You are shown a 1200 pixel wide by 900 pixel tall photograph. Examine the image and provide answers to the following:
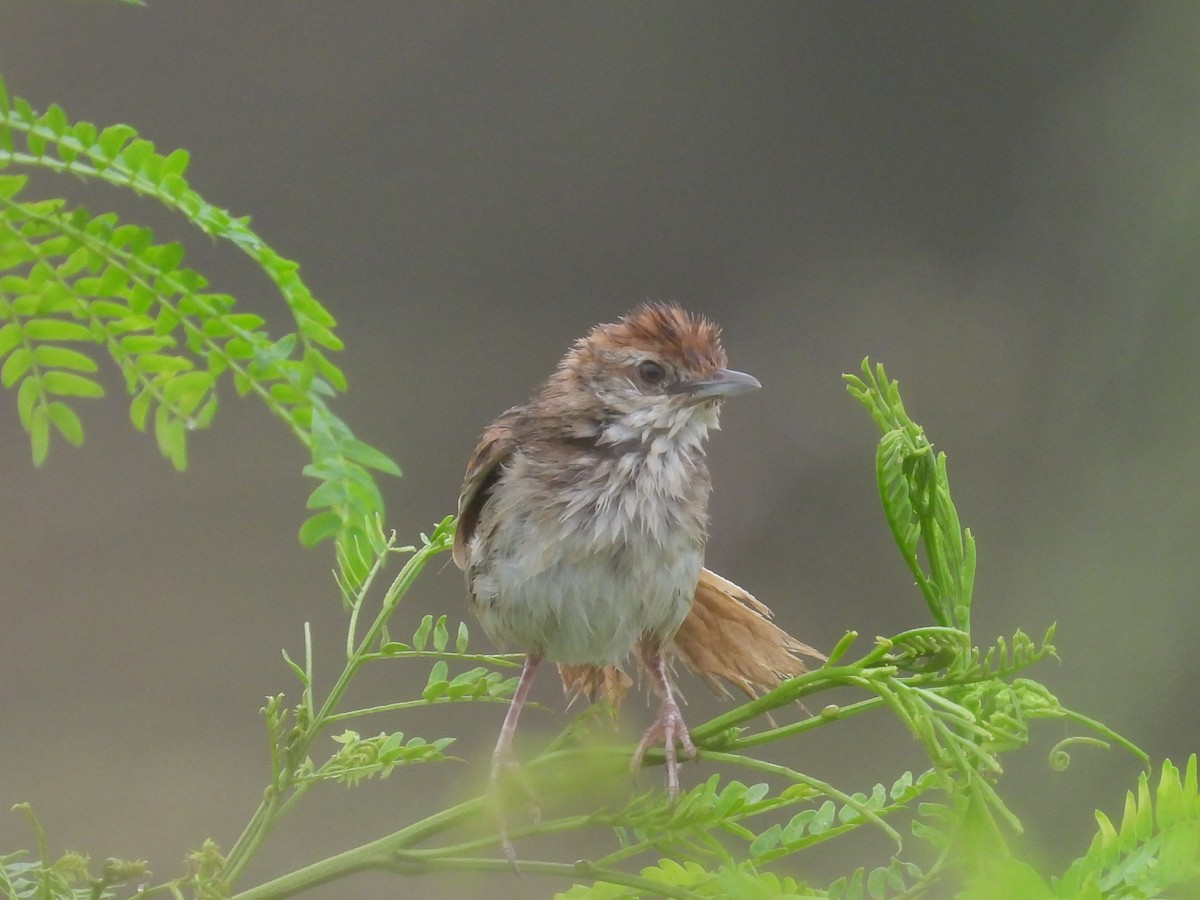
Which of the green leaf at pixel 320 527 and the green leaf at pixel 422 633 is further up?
the green leaf at pixel 320 527

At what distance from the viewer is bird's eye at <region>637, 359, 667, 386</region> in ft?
5.88

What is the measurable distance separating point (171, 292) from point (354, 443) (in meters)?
0.14

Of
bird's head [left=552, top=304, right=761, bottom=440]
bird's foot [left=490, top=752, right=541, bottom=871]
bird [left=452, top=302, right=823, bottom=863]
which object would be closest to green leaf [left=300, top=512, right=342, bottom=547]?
bird's foot [left=490, top=752, right=541, bottom=871]

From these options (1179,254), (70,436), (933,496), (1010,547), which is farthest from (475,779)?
(1179,254)

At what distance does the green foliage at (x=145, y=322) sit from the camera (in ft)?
2.13

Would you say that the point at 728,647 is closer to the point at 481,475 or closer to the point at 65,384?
the point at 481,475

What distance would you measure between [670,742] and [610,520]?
437 millimetres

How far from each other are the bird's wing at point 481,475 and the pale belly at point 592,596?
12 cm

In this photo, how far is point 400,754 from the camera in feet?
3.55

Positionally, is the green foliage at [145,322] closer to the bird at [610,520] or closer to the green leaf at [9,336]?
the green leaf at [9,336]

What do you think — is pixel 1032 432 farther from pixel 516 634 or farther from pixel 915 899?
pixel 915 899

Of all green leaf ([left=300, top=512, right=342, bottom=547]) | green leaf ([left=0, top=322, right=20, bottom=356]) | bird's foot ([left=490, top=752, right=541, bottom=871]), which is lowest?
bird's foot ([left=490, top=752, right=541, bottom=871])

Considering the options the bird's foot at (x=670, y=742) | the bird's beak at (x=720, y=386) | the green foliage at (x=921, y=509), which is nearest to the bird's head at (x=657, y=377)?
the bird's beak at (x=720, y=386)

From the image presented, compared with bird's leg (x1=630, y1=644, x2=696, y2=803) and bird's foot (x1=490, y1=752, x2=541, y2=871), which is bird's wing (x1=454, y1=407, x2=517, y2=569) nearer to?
bird's leg (x1=630, y1=644, x2=696, y2=803)
